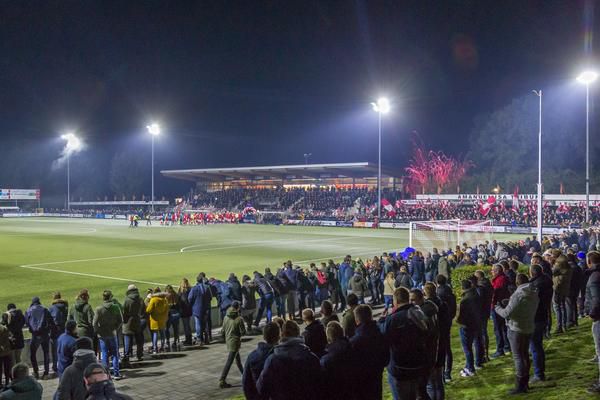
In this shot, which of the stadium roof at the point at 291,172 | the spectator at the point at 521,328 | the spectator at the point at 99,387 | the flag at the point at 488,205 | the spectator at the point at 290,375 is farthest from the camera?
the stadium roof at the point at 291,172

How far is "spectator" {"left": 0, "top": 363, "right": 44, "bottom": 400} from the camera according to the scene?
505 centimetres

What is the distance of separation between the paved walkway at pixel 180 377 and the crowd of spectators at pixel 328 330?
301mm

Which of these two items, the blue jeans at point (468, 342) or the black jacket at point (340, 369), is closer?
the black jacket at point (340, 369)

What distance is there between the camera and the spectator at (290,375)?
461cm

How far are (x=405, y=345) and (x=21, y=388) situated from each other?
12.6 ft

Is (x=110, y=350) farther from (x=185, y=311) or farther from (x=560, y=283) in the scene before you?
(x=560, y=283)

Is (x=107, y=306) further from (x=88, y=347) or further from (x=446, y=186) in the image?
(x=446, y=186)

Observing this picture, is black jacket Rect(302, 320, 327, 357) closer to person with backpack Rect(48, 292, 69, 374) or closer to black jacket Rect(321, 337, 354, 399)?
black jacket Rect(321, 337, 354, 399)

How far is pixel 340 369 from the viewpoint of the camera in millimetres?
4984

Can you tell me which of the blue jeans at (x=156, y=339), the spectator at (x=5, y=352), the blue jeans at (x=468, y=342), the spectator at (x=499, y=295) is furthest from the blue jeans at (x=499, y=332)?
the spectator at (x=5, y=352)

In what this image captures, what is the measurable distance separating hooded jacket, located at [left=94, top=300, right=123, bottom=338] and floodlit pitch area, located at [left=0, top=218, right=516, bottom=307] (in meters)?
8.19

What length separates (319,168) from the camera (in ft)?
242

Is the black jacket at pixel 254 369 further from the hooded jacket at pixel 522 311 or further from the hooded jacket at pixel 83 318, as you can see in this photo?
the hooded jacket at pixel 83 318

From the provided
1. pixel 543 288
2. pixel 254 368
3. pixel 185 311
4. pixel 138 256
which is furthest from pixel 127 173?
pixel 254 368
